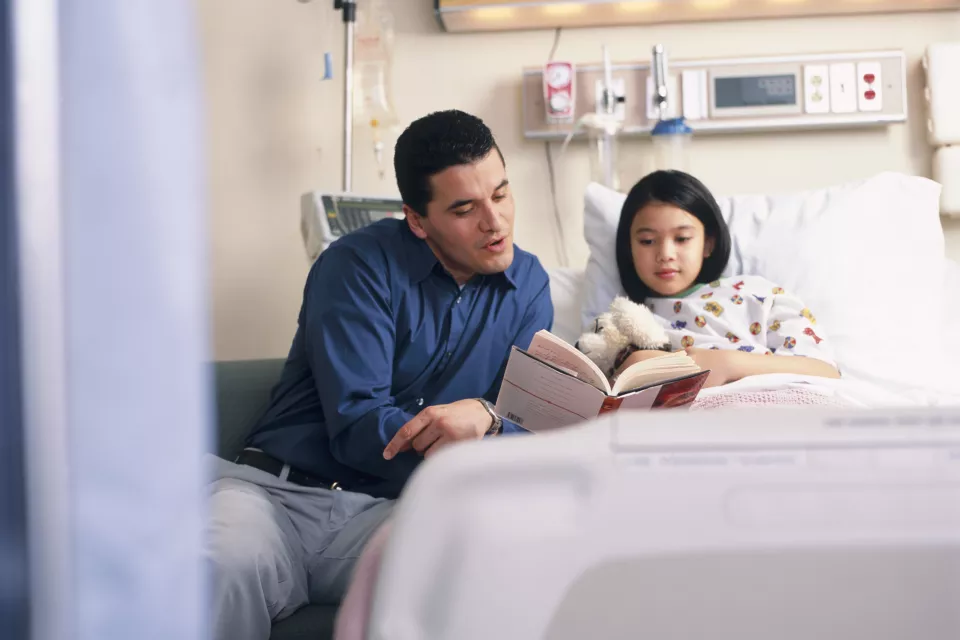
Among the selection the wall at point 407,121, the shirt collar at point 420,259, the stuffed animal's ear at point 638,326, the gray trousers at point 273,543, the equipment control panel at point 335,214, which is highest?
the wall at point 407,121

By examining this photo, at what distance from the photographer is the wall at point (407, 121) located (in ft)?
8.07

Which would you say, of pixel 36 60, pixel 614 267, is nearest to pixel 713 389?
pixel 614 267

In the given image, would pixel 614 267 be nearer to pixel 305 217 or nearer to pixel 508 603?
pixel 305 217

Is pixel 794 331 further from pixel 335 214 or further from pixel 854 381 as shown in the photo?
pixel 335 214

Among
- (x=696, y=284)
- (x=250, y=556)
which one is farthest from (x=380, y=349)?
(x=696, y=284)

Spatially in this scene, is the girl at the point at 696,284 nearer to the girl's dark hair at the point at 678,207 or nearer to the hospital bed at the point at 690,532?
the girl's dark hair at the point at 678,207

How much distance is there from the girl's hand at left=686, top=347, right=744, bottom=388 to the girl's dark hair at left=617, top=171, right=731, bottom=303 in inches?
12.1

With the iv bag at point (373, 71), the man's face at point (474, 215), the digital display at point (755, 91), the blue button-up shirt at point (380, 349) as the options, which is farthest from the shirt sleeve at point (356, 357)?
the digital display at point (755, 91)

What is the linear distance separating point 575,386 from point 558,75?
1.34m

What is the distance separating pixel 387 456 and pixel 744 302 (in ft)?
2.97

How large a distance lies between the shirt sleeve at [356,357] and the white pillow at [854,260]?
23.5 inches

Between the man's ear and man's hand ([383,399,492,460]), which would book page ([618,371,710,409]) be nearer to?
man's hand ([383,399,492,460])

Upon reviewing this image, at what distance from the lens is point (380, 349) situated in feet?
5.31

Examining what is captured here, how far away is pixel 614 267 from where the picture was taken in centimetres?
211
